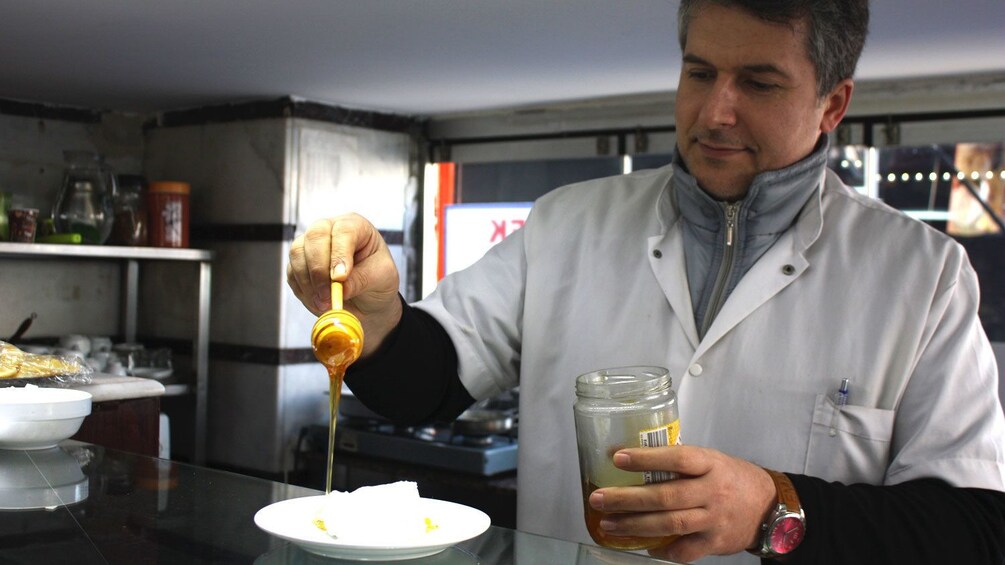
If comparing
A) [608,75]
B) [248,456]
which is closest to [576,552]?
[608,75]

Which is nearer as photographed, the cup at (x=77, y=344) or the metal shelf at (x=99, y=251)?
the metal shelf at (x=99, y=251)

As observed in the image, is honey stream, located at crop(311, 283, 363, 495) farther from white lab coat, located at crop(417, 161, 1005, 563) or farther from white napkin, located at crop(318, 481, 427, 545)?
white lab coat, located at crop(417, 161, 1005, 563)

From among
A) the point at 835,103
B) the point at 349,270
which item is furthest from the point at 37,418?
the point at 835,103

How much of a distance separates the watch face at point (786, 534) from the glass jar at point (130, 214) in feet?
13.4

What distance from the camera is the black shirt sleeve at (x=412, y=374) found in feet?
4.95

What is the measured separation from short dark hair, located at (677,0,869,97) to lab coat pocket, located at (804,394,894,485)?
454 mm

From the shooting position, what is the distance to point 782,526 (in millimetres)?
1216

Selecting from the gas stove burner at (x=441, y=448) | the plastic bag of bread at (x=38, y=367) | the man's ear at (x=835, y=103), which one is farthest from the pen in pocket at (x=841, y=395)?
the gas stove burner at (x=441, y=448)

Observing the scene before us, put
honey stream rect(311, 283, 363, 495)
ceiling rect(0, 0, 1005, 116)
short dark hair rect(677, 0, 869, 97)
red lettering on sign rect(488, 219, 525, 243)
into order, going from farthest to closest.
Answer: red lettering on sign rect(488, 219, 525, 243) → ceiling rect(0, 0, 1005, 116) → short dark hair rect(677, 0, 869, 97) → honey stream rect(311, 283, 363, 495)

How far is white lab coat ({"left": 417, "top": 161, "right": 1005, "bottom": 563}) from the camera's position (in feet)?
4.71

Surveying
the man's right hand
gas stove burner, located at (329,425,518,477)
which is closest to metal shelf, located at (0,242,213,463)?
gas stove burner, located at (329,425,518,477)

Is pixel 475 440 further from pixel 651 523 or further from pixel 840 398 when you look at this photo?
pixel 651 523

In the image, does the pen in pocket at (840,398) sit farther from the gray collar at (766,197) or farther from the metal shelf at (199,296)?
the metal shelf at (199,296)

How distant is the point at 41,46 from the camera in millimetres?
3742
